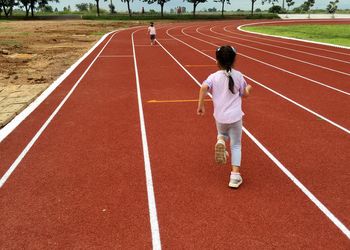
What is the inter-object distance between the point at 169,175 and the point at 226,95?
154 cm

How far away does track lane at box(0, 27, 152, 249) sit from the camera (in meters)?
4.01

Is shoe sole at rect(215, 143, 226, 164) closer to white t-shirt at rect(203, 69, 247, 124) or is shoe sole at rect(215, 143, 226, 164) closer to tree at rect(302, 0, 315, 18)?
white t-shirt at rect(203, 69, 247, 124)

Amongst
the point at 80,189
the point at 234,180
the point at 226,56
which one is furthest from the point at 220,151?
the point at 80,189

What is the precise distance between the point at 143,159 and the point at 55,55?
51.4 ft

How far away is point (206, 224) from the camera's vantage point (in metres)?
4.17

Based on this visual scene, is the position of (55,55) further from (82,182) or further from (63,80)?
(82,182)

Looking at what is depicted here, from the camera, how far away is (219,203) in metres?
4.62

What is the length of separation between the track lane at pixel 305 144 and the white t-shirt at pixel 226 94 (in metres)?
1.52

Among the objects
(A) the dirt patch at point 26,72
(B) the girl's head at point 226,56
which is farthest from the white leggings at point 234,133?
(A) the dirt patch at point 26,72

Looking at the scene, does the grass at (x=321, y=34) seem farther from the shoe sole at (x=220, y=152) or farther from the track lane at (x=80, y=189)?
the shoe sole at (x=220, y=152)

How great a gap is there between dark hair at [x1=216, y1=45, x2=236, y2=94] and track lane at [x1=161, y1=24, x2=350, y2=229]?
1.85 metres

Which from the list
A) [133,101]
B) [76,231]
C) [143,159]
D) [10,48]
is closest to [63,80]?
[133,101]

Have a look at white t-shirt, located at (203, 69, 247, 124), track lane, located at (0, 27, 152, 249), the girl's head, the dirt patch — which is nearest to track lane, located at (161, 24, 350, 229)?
white t-shirt, located at (203, 69, 247, 124)

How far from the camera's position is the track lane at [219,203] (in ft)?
12.9
